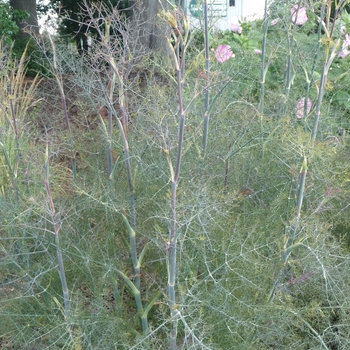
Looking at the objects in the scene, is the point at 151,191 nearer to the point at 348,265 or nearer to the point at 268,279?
the point at 268,279

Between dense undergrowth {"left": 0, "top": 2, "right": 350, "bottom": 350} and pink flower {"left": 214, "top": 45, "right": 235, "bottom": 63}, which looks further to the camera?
pink flower {"left": 214, "top": 45, "right": 235, "bottom": 63}

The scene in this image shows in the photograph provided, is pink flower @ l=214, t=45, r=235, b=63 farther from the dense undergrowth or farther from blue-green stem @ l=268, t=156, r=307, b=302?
blue-green stem @ l=268, t=156, r=307, b=302

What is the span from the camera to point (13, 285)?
1850 mm

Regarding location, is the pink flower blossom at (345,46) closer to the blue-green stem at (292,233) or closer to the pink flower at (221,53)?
the pink flower at (221,53)

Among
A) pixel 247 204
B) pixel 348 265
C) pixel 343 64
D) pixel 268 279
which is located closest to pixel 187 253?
pixel 268 279

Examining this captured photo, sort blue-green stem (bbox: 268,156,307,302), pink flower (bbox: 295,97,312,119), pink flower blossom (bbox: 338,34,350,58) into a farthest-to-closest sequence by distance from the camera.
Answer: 1. pink flower blossom (bbox: 338,34,350,58)
2. pink flower (bbox: 295,97,312,119)
3. blue-green stem (bbox: 268,156,307,302)

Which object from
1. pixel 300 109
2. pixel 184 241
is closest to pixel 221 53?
pixel 300 109

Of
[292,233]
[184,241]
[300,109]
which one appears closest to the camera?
[292,233]

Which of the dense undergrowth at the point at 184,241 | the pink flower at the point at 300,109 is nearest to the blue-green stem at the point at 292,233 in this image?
the dense undergrowth at the point at 184,241

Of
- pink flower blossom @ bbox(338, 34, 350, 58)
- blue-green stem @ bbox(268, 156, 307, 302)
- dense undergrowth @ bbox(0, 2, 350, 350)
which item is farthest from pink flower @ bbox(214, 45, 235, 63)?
blue-green stem @ bbox(268, 156, 307, 302)

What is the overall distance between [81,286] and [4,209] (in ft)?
1.47

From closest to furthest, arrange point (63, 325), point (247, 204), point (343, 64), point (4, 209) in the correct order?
point (63, 325)
point (4, 209)
point (247, 204)
point (343, 64)

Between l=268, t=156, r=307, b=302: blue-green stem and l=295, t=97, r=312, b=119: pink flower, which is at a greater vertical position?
l=295, t=97, r=312, b=119: pink flower

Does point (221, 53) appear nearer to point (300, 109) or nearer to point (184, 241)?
point (300, 109)
